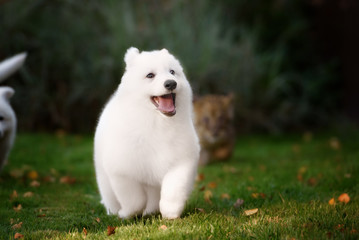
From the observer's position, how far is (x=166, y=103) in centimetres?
345

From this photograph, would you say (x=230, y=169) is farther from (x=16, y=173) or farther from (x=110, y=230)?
(x=110, y=230)

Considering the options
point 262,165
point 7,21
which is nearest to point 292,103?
point 262,165

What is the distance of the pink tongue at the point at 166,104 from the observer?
342cm

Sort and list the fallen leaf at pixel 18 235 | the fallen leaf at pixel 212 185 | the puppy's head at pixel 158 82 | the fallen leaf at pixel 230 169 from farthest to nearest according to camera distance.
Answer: the fallen leaf at pixel 230 169, the fallen leaf at pixel 212 185, the puppy's head at pixel 158 82, the fallen leaf at pixel 18 235

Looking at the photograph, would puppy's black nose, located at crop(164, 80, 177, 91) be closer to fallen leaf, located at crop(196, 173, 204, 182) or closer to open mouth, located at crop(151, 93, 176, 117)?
open mouth, located at crop(151, 93, 176, 117)

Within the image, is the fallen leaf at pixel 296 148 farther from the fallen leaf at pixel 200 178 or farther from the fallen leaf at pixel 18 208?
the fallen leaf at pixel 18 208

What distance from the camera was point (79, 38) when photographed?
10.2 m

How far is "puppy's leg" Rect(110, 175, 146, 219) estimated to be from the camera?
3.63 m

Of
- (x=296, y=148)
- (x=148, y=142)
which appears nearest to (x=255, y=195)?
(x=148, y=142)

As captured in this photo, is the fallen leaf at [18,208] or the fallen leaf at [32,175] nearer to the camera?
the fallen leaf at [18,208]

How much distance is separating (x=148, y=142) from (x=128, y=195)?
504 millimetres

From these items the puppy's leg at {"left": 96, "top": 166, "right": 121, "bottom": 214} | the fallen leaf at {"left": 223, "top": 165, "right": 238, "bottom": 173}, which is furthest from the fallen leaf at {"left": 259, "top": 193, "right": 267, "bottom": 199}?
the fallen leaf at {"left": 223, "top": 165, "right": 238, "bottom": 173}

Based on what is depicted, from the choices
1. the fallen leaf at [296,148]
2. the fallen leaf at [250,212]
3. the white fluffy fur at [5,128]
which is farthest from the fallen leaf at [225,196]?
the fallen leaf at [296,148]

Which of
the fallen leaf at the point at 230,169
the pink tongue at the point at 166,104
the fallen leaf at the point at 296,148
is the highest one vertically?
the pink tongue at the point at 166,104
